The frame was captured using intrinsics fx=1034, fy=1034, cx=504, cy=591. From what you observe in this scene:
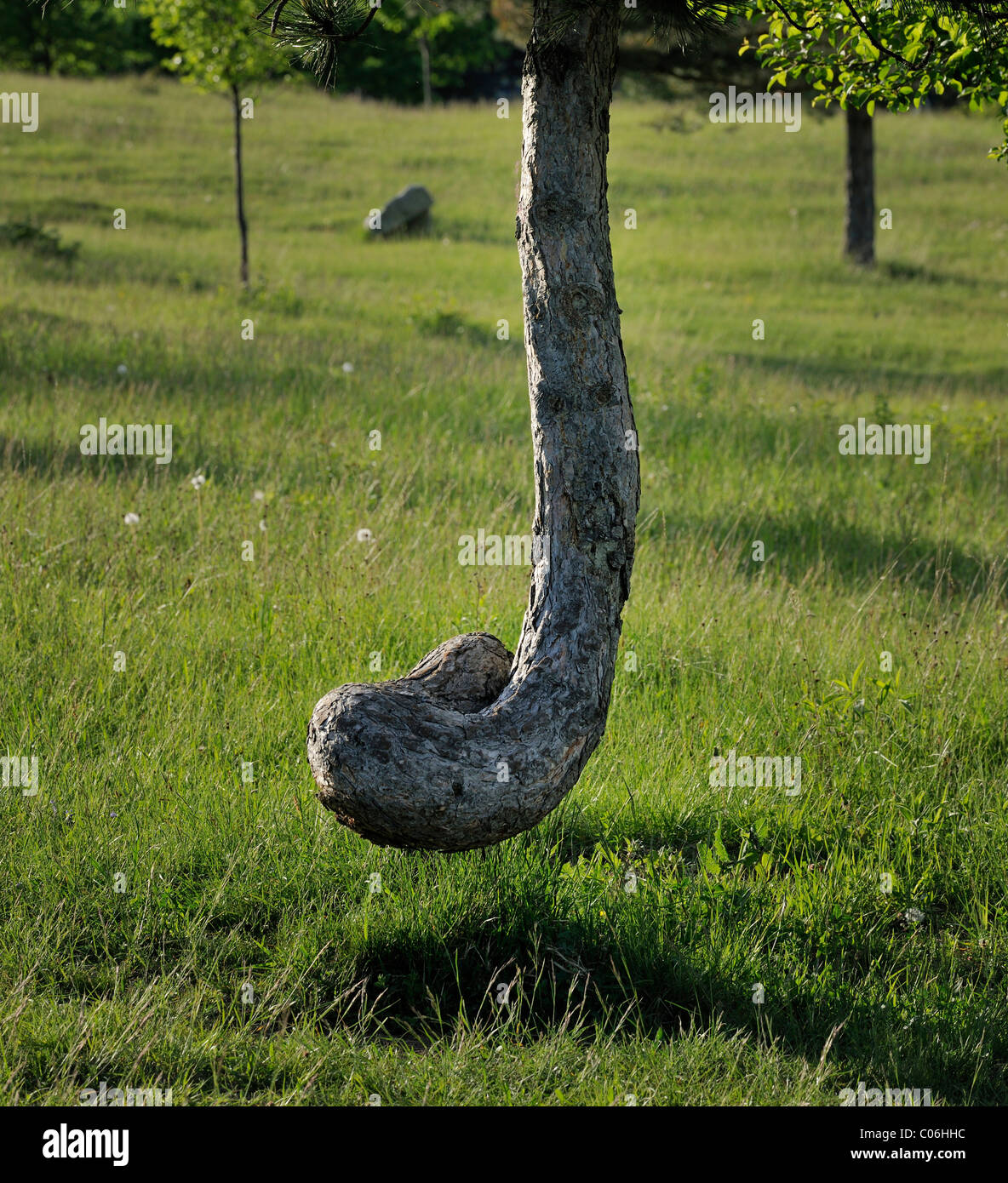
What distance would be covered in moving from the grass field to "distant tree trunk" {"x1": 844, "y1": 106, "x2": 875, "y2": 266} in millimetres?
9188

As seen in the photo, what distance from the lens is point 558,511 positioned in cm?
331

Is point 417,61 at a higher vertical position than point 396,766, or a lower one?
higher

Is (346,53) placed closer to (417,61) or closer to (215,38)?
(417,61)

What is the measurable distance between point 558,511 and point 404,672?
75.4 inches

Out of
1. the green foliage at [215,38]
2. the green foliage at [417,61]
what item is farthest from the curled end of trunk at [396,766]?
the green foliage at [417,61]

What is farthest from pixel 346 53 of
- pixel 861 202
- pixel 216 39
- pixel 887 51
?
pixel 887 51

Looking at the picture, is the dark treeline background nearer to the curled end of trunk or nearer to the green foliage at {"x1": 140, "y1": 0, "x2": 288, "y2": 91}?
the green foliage at {"x1": 140, "y1": 0, "x2": 288, "y2": 91}

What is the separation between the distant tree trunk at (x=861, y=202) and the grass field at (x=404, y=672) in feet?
30.1

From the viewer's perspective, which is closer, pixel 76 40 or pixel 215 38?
pixel 215 38

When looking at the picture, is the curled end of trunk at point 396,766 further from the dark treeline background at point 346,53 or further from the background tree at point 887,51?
the dark treeline background at point 346,53

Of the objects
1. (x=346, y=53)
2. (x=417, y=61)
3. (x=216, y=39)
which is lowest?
(x=216, y=39)

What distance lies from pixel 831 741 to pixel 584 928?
65.9 inches

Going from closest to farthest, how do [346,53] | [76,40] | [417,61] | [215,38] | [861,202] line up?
[215,38] < [861,202] < [346,53] < [76,40] < [417,61]

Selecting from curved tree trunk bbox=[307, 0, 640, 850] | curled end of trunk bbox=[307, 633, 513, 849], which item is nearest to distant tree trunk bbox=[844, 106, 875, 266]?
curved tree trunk bbox=[307, 0, 640, 850]
